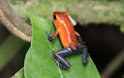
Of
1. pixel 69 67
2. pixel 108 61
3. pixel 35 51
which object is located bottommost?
pixel 108 61

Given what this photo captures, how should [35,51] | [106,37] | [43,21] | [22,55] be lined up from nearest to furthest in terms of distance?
[35,51] < [43,21] < [22,55] < [106,37]

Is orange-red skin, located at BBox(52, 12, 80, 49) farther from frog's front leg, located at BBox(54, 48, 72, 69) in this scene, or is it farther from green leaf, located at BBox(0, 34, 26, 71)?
green leaf, located at BBox(0, 34, 26, 71)

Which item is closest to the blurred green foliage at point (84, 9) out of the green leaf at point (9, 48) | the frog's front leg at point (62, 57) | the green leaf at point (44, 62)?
the green leaf at point (9, 48)

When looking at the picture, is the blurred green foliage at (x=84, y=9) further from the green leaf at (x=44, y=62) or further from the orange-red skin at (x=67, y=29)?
the green leaf at (x=44, y=62)

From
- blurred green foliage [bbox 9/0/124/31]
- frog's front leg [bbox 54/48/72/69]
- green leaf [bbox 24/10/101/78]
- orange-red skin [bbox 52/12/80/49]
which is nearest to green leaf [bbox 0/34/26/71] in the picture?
blurred green foliage [bbox 9/0/124/31]

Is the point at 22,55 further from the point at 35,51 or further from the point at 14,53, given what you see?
the point at 35,51

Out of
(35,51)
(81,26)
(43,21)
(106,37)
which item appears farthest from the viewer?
(106,37)

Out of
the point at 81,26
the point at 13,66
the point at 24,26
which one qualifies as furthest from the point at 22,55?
the point at 24,26

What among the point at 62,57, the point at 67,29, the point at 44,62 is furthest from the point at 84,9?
the point at 44,62
